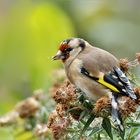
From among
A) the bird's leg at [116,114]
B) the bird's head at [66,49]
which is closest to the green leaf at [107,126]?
the bird's leg at [116,114]

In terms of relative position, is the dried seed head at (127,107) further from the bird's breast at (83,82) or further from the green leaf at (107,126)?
the bird's breast at (83,82)

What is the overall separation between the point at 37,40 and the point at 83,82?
3.01 m

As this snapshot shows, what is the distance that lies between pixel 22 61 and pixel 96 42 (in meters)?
1.55

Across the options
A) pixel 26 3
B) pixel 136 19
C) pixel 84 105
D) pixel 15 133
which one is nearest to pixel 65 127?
pixel 84 105

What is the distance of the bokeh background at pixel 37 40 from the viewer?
19.3 feet

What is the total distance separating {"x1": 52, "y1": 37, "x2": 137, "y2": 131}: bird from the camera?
3.09 meters

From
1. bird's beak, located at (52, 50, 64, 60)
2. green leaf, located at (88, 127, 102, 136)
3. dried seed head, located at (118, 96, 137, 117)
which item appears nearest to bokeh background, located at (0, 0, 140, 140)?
bird's beak, located at (52, 50, 64, 60)

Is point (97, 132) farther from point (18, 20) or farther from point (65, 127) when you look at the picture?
point (18, 20)

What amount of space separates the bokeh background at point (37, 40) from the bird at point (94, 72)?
4.00 feet

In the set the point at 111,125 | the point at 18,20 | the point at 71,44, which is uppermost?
the point at 18,20

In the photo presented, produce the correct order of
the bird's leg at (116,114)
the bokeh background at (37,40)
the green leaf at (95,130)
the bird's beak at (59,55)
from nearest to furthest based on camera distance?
the bird's leg at (116,114), the green leaf at (95,130), the bird's beak at (59,55), the bokeh background at (37,40)

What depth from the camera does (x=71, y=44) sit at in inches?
138

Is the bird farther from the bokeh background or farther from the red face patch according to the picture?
the bokeh background

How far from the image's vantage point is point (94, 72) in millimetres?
3287
